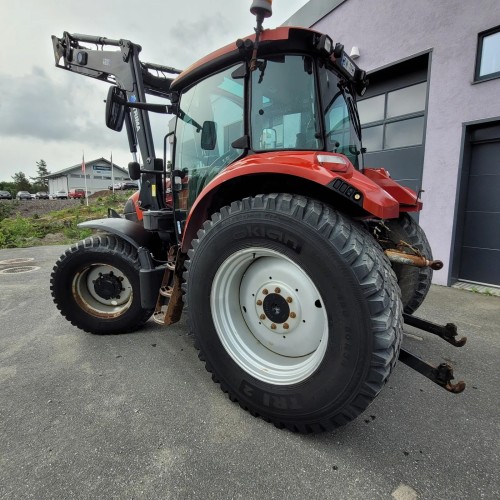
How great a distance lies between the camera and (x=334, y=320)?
1.61 meters

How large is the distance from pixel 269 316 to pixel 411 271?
5.47 ft

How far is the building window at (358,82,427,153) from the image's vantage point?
5.92 meters

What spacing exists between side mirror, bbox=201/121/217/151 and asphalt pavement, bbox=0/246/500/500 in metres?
1.86

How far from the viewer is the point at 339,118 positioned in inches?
94.0

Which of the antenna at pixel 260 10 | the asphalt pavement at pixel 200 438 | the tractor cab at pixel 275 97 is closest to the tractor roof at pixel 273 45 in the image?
the tractor cab at pixel 275 97

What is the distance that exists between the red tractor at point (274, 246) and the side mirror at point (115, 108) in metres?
0.03

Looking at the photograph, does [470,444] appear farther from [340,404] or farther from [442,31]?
[442,31]

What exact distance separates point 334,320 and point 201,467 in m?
1.03

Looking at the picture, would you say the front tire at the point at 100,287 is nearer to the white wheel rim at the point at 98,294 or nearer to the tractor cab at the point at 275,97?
the white wheel rim at the point at 98,294

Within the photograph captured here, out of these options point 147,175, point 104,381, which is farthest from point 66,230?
point 104,381

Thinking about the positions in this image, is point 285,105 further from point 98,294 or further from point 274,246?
point 98,294

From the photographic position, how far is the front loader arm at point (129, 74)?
10.7ft

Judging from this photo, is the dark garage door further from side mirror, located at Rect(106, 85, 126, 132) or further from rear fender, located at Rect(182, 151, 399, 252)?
side mirror, located at Rect(106, 85, 126, 132)

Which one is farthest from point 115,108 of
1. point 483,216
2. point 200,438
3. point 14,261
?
point 14,261
